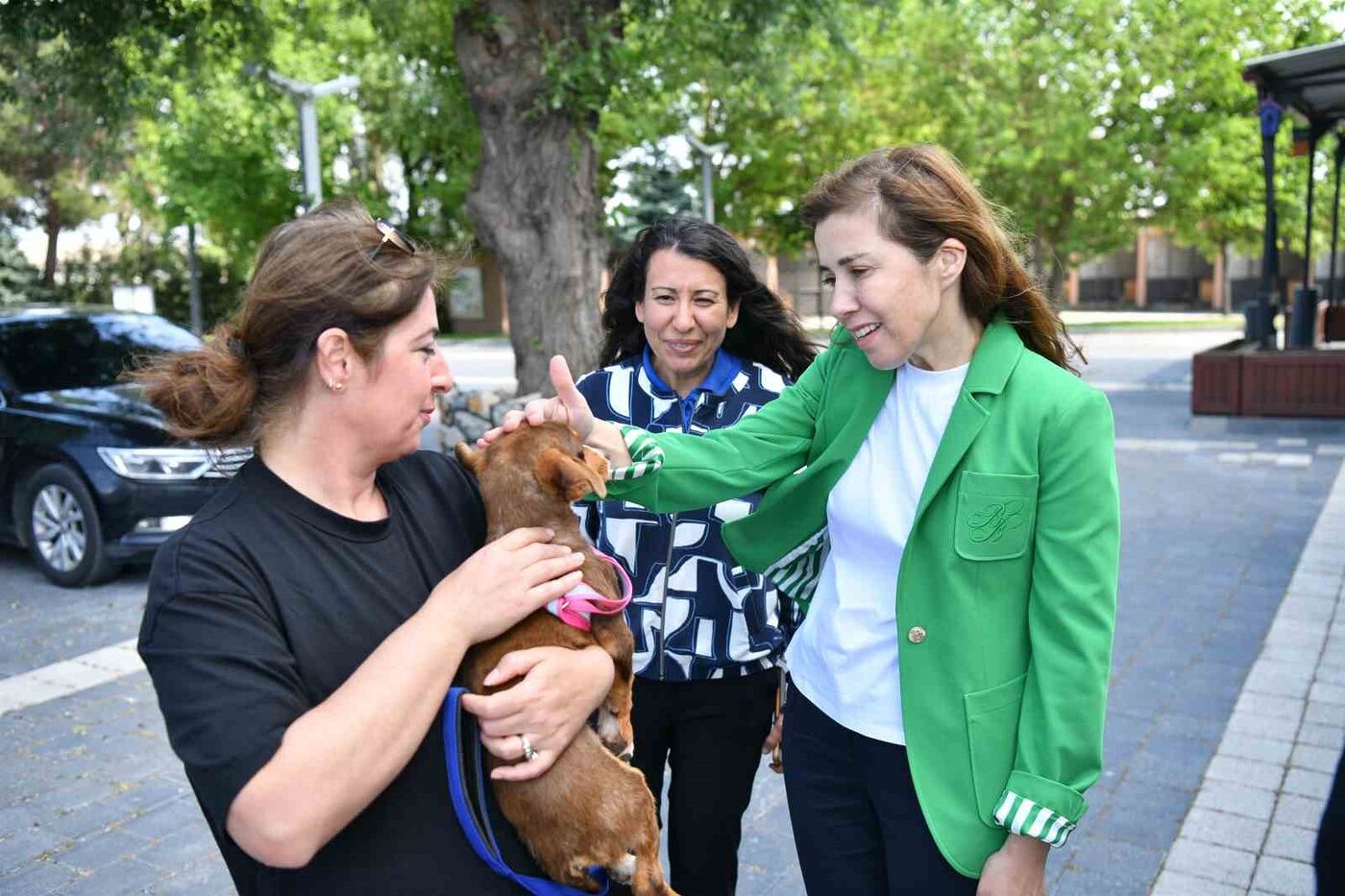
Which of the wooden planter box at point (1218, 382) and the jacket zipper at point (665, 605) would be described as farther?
the wooden planter box at point (1218, 382)

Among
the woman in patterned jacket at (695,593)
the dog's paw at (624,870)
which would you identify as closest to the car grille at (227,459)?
the dog's paw at (624,870)

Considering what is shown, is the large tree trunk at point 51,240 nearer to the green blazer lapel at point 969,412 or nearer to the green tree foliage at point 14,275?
the green tree foliage at point 14,275

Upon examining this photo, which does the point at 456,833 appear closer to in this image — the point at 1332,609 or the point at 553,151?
the point at 1332,609

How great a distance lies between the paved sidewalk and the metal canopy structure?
965cm

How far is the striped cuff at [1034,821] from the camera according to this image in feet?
6.65

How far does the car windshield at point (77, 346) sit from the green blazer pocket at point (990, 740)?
8.76 meters

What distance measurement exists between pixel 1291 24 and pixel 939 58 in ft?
31.3

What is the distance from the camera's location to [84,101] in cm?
1150

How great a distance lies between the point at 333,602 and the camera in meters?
1.71

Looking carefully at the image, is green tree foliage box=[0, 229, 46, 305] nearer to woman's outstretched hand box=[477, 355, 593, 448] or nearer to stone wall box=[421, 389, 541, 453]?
stone wall box=[421, 389, 541, 453]

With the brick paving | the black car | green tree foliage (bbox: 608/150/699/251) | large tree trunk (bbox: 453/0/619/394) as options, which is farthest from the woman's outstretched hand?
green tree foliage (bbox: 608/150/699/251)

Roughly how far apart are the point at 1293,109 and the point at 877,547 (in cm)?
1803

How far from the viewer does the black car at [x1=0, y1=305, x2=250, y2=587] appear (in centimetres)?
844

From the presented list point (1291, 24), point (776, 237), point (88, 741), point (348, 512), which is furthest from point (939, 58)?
point (348, 512)
